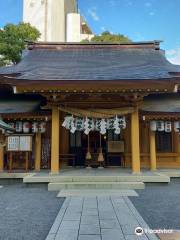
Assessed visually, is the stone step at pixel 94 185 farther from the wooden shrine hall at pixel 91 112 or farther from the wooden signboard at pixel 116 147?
the wooden signboard at pixel 116 147

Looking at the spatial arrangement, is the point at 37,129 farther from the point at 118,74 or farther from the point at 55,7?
the point at 55,7

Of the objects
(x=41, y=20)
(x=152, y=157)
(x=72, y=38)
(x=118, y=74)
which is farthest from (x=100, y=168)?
(x=72, y=38)

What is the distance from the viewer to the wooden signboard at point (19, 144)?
1120cm

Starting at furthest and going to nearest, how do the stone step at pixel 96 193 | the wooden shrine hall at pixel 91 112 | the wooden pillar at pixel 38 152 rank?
the wooden pillar at pixel 38 152 < the wooden shrine hall at pixel 91 112 < the stone step at pixel 96 193

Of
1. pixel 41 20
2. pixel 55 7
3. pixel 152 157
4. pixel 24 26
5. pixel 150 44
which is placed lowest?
pixel 152 157

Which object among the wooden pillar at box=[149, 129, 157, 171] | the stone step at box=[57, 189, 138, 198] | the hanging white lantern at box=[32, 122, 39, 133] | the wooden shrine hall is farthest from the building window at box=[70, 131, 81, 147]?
the stone step at box=[57, 189, 138, 198]

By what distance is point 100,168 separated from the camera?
40.6 feet

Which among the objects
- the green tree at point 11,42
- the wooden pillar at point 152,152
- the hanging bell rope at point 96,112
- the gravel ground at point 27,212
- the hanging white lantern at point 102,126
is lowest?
the gravel ground at point 27,212

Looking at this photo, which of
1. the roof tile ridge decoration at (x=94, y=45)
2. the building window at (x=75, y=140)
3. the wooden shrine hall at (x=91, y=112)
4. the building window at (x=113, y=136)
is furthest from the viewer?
the roof tile ridge decoration at (x=94, y=45)

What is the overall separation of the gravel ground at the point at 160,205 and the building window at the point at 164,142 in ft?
9.17

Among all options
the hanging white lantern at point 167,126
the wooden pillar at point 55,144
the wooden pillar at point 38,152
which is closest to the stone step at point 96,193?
the wooden pillar at point 55,144

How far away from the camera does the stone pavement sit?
4.51 m

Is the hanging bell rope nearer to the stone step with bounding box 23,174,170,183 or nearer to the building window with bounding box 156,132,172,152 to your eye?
the stone step with bounding box 23,174,170,183

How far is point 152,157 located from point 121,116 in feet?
7.79
